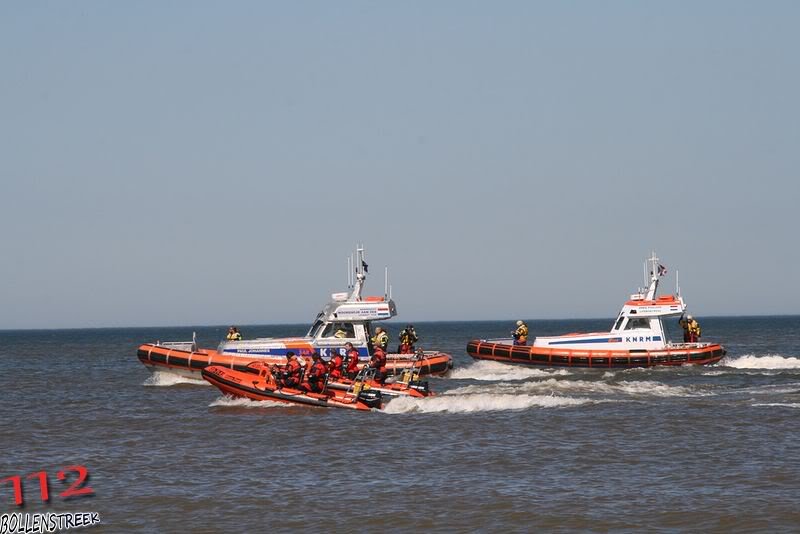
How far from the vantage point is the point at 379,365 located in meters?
27.3

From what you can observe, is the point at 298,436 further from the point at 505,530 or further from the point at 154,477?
the point at 505,530

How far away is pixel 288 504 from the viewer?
15.6 metres

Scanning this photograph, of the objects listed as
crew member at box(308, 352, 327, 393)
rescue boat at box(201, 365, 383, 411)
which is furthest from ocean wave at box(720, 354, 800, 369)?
crew member at box(308, 352, 327, 393)

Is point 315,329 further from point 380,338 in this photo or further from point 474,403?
point 474,403

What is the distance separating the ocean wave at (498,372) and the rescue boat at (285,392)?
11063mm

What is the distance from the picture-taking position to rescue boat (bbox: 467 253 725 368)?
38594mm

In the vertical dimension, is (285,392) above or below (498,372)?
above

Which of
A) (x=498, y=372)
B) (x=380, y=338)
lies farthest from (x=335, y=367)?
(x=498, y=372)

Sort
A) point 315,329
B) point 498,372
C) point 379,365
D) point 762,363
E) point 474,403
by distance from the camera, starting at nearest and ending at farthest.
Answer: point 474,403 < point 379,365 < point 315,329 < point 498,372 < point 762,363

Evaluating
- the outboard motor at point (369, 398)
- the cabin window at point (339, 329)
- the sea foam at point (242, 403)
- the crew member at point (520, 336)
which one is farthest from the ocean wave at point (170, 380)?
the crew member at point (520, 336)

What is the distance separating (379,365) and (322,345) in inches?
222

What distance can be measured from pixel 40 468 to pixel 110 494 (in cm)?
297

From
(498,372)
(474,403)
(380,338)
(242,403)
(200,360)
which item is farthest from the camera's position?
(498,372)

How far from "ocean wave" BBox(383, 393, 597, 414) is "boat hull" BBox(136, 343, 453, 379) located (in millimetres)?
5780
